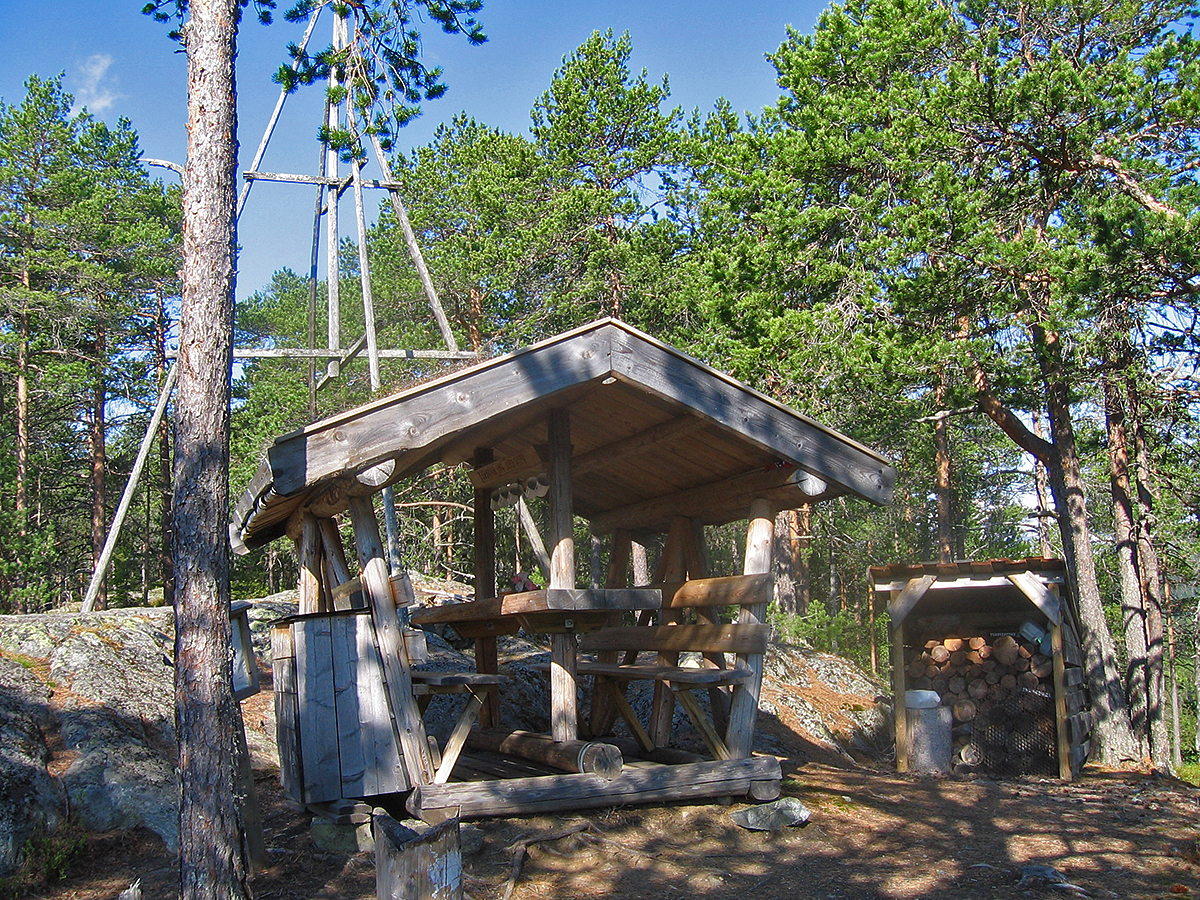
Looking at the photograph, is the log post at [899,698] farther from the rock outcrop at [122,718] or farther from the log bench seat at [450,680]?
the log bench seat at [450,680]

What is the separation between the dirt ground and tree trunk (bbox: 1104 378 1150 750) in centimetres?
720

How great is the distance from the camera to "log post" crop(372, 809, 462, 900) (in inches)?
113

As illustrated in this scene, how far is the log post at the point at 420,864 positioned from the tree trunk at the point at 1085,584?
11002 mm

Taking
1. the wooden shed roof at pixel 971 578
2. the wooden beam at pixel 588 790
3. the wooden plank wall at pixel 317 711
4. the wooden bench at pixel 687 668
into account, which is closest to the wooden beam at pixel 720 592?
the wooden bench at pixel 687 668

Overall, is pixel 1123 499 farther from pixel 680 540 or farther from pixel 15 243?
pixel 15 243

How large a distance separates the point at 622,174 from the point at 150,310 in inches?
497

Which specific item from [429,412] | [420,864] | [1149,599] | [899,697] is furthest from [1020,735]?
[420,864]

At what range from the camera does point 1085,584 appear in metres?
13.1

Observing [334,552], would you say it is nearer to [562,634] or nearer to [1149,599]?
[562,634]

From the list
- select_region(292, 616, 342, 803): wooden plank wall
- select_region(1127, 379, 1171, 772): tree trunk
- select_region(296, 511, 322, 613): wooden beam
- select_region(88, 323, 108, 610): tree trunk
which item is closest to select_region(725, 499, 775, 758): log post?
select_region(292, 616, 342, 803): wooden plank wall

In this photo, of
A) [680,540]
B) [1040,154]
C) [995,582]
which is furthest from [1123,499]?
[680,540]

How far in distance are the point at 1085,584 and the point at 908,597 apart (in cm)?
408

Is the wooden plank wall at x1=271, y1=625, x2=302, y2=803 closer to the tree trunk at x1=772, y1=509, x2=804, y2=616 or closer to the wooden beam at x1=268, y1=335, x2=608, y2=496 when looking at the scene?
the wooden beam at x1=268, y1=335, x2=608, y2=496

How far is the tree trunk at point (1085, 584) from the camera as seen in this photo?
1251cm
